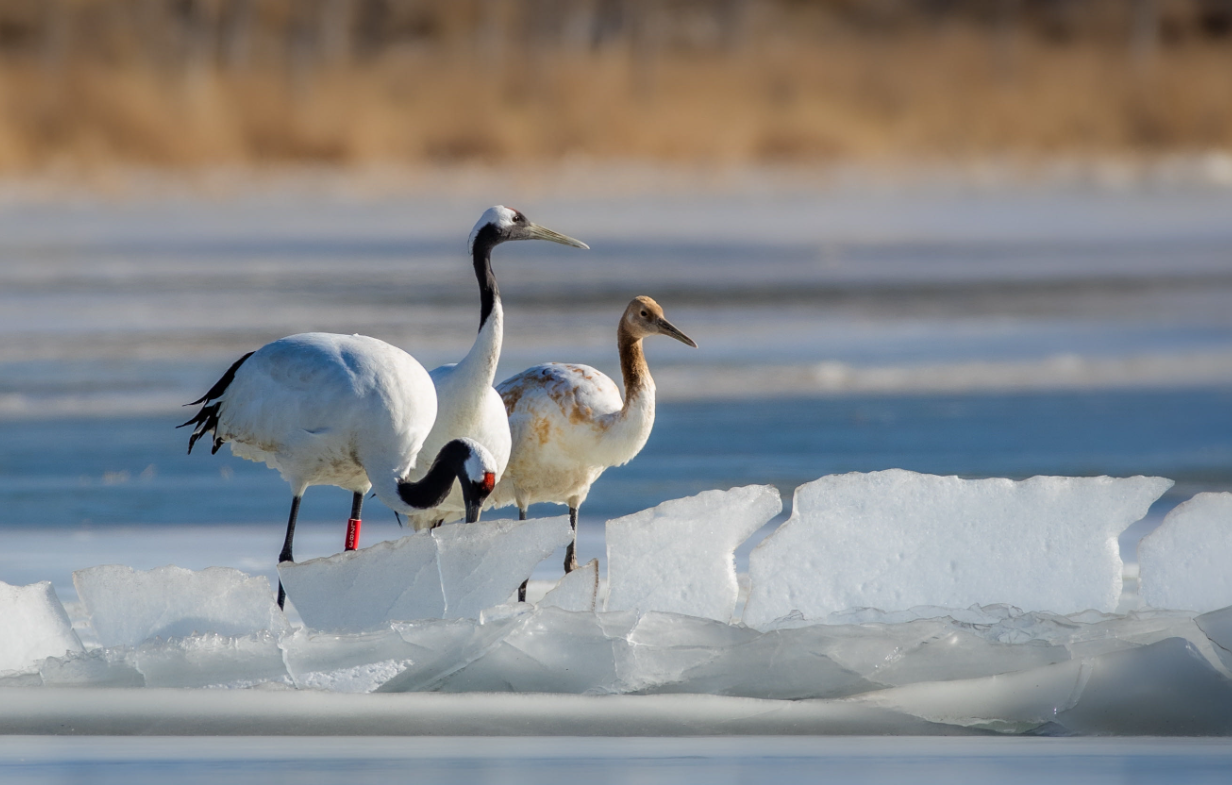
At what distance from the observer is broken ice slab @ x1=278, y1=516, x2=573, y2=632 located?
177 inches

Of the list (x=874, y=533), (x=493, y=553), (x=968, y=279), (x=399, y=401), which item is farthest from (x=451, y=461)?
(x=968, y=279)

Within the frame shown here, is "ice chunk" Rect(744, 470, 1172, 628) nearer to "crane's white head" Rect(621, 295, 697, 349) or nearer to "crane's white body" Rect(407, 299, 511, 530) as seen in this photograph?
"crane's white body" Rect(407, 299, 511, 530)

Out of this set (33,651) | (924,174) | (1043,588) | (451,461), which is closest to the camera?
(33,651)

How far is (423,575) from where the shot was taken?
4.54 metres

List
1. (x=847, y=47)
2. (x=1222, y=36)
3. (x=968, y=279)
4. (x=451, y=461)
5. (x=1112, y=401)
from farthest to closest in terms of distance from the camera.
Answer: (x=1222, y=36)
(x=847, y=47)
(x=968, y=279)
(x=1112, y=401)
(x=451, y=461)

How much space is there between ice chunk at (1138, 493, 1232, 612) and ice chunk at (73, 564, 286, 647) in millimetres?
1963

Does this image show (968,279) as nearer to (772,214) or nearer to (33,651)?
(772,214)

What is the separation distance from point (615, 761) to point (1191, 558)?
62.1 inches

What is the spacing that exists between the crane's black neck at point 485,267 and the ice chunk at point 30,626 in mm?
1606

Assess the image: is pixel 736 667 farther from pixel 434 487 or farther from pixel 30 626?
pixel 30 626

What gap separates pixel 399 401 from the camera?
5.20m

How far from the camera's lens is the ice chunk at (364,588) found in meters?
4.49

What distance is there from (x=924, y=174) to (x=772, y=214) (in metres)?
A: 5.51

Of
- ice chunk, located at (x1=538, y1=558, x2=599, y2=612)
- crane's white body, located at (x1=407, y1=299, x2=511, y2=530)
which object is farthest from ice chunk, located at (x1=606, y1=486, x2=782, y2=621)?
crane's white body, located at (x1=407, y1=299, x2=511, y2=530)
